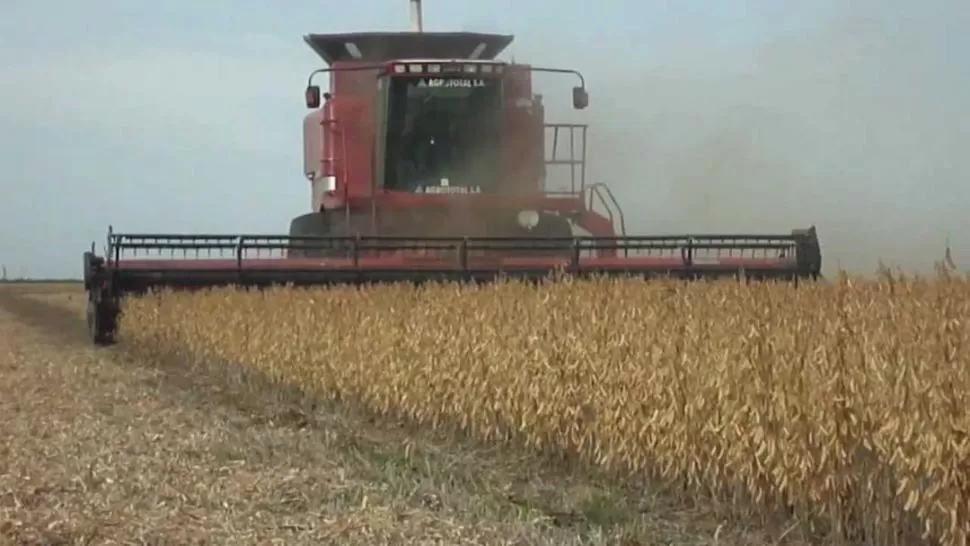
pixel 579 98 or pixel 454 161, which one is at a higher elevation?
pixel 579 98

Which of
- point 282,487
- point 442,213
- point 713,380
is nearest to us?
point 282,487

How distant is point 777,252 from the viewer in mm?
13570

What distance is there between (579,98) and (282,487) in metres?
8.69

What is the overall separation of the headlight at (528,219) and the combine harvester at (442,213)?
0.04 ft

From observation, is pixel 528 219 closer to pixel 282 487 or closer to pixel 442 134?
pixel 442 134

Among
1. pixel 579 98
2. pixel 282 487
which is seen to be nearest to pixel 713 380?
pixel 282 487

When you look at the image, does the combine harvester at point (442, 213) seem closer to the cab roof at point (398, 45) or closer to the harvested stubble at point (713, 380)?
the cab roof at point (398, 45)

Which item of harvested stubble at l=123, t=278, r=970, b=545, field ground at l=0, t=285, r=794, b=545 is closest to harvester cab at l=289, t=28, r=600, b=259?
harvested stubble at l=123, t=278, r=970, b=545

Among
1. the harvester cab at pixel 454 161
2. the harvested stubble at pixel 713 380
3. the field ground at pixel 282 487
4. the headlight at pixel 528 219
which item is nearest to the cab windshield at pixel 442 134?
the harvester cab at pixel 454 161

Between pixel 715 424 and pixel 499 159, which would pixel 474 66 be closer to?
pixel 499 159

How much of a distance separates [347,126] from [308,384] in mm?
4757

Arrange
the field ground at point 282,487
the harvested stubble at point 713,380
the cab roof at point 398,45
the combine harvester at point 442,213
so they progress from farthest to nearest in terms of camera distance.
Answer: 1. the cab roof at point 398,45
2. the combine harvester at point 442,213
3. the field ground at point 282,487
4. the harvested stubble at point 713,380

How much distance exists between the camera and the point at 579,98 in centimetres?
1411

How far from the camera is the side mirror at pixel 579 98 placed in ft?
46.2
